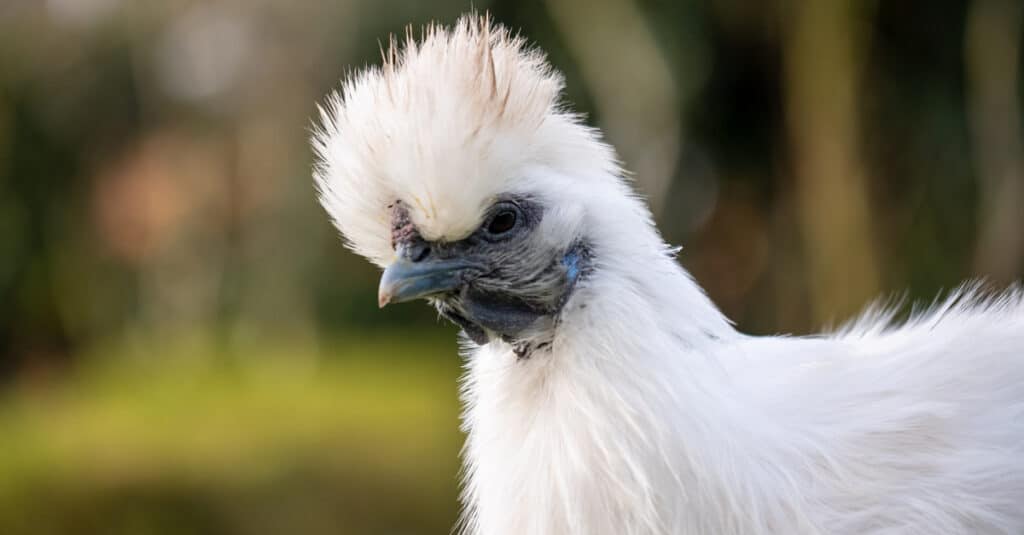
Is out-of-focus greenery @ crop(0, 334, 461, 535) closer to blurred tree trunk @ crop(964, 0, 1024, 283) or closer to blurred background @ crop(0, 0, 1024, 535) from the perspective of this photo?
blurred background @ crop(0, 0, 1024, 535)

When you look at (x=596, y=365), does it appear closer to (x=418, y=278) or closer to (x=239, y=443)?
(x=418, y=278)

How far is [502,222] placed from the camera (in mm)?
1981

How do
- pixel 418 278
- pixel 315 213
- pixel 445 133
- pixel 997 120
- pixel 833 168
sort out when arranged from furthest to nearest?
pixel 315 213
pixel 833 168
pixel 997 120
pixel 418 278
pixel 445 133

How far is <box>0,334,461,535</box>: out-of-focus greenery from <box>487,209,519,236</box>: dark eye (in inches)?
205

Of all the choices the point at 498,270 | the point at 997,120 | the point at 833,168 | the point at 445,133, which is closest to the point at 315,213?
the point at 833,168

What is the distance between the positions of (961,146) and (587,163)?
617 cm

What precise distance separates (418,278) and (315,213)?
828 cm

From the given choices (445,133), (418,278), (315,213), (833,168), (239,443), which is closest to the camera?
(445,133)

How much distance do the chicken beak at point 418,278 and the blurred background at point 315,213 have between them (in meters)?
3.69

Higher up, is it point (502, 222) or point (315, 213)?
point (315, 213)

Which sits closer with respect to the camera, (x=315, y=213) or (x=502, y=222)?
(x=502, y=222)

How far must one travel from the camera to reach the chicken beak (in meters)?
1.95

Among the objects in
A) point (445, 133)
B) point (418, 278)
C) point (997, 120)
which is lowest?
point (418, 278)

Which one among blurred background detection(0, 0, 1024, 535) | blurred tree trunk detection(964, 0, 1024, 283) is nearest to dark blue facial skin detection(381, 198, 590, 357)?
blurred background detection(0, 0, 1024, 535)
